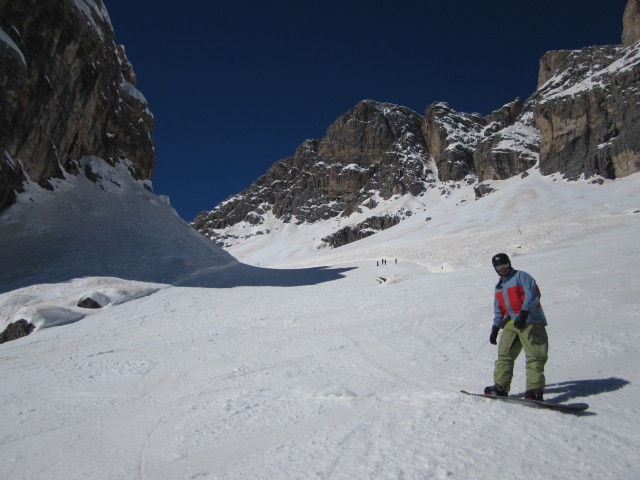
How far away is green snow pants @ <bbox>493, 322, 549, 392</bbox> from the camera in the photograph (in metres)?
4.20

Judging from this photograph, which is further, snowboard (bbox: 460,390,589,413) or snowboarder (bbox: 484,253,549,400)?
snowboarder (bbox: 484,253,549,400)

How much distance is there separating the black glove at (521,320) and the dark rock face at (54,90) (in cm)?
2845

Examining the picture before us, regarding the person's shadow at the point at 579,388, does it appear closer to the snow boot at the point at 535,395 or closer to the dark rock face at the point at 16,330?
the snow boot at the point at 535,395

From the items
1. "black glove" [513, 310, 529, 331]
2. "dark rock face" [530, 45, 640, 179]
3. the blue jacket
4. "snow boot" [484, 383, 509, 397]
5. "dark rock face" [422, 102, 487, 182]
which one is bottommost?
"snow boot" [484, 383, 509, 397]

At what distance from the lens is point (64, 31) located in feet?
88.8

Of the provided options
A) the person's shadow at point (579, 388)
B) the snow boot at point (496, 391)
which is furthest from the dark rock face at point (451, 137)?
the snow boot at point (496, 391)

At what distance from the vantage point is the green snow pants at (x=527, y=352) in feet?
13.8

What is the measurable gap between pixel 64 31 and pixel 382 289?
29115mm

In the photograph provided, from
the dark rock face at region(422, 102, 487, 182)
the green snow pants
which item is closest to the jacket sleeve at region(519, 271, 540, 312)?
the green snow pants

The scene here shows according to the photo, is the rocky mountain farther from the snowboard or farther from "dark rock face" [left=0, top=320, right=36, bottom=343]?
"dark rock face" [left=0, top=320, right=36, bottom=343]

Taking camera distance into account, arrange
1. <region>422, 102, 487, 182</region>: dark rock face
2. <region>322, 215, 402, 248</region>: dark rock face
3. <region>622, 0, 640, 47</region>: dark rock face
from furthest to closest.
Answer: <region>422, 102, 487, 182</region>: dark rock face
<region>322, 215, 402, 248</region>: dark rock face
<region>622, 0, 640, 47</region>: dark rock face

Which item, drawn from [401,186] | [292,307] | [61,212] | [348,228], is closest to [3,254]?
[61,212]

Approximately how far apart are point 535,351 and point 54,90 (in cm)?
3343

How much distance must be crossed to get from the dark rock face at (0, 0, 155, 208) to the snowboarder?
2818 centimetres
